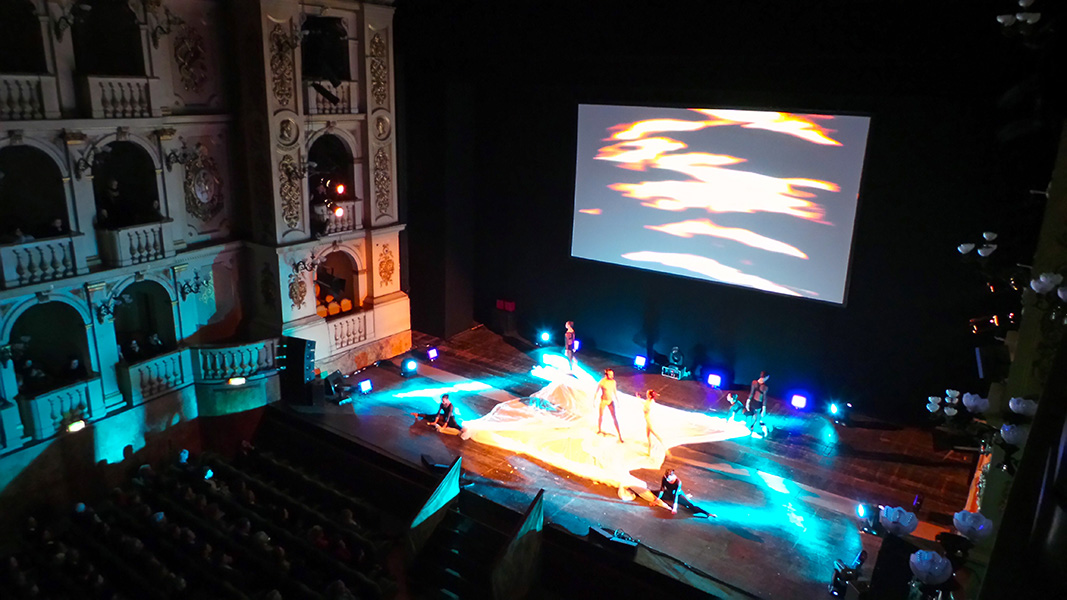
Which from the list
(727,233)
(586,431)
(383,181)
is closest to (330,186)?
(383,181)

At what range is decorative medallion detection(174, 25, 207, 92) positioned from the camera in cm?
1189

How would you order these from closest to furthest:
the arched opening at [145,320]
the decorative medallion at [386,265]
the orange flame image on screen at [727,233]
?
Answer: the arched opening at [145,320]
the orange flame image on screen at [727,233]
the decorative medallion at [386,265]

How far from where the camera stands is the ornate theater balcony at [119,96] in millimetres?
10688

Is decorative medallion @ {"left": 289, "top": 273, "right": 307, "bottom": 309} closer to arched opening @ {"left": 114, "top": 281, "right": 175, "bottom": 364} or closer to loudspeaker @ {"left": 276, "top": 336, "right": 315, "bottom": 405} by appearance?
loudspeaker @ {"left": 276, "top": 336, "right": 315, "bottom": 405}

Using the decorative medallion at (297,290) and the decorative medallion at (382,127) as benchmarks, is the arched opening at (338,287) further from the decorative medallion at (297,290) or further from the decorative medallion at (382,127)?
the decorative medallion at (382,127)

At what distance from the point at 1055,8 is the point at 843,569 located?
6309 mm

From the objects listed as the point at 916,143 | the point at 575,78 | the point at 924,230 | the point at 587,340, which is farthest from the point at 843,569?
the point at 575,78

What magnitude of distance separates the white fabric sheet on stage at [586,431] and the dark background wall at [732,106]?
2374mm

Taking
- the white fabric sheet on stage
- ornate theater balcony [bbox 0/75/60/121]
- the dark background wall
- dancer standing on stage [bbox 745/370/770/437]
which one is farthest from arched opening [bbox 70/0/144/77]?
dancer standing on stage [bbox 745/370/770/437]

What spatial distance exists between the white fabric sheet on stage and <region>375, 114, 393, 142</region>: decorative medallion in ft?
19.4

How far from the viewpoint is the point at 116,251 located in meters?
11.3

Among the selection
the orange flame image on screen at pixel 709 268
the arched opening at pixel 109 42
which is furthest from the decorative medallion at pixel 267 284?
the orange flame image on screen at pixel 709 268

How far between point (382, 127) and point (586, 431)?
7285mm

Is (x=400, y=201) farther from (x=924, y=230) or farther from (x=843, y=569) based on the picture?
(x=843, y=569)
